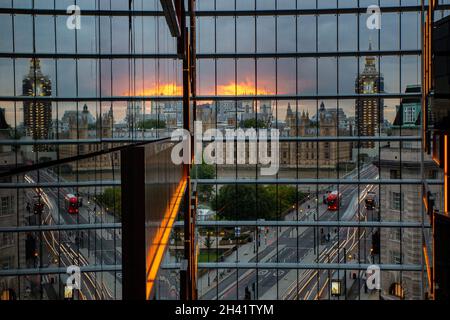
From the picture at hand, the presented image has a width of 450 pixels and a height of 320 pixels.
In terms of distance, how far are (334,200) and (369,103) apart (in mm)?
4274

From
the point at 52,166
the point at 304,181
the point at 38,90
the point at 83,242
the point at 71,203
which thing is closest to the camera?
the point at 52,166

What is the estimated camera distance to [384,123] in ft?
75.8

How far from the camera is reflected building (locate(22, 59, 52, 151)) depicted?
8.23 feet

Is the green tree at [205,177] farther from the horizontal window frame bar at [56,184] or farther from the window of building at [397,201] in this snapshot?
the horizontal window frame bar at [56,184]

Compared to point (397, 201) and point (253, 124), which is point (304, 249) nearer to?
point (397, 201)

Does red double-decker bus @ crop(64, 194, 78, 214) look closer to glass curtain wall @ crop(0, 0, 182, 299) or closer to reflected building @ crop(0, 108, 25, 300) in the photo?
glass curtain wall @ crop(0, 0, 182, 299)

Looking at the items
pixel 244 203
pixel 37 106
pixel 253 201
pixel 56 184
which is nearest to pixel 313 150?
pixel 253 201

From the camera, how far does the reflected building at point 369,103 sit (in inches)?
907

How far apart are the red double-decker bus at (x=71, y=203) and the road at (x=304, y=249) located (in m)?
21.7

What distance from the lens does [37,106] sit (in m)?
2.85

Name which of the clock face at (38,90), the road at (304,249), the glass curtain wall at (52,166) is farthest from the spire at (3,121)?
the road at (304,249)

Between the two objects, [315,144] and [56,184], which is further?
[315,144]

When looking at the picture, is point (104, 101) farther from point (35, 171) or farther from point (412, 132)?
point (412, 132)
